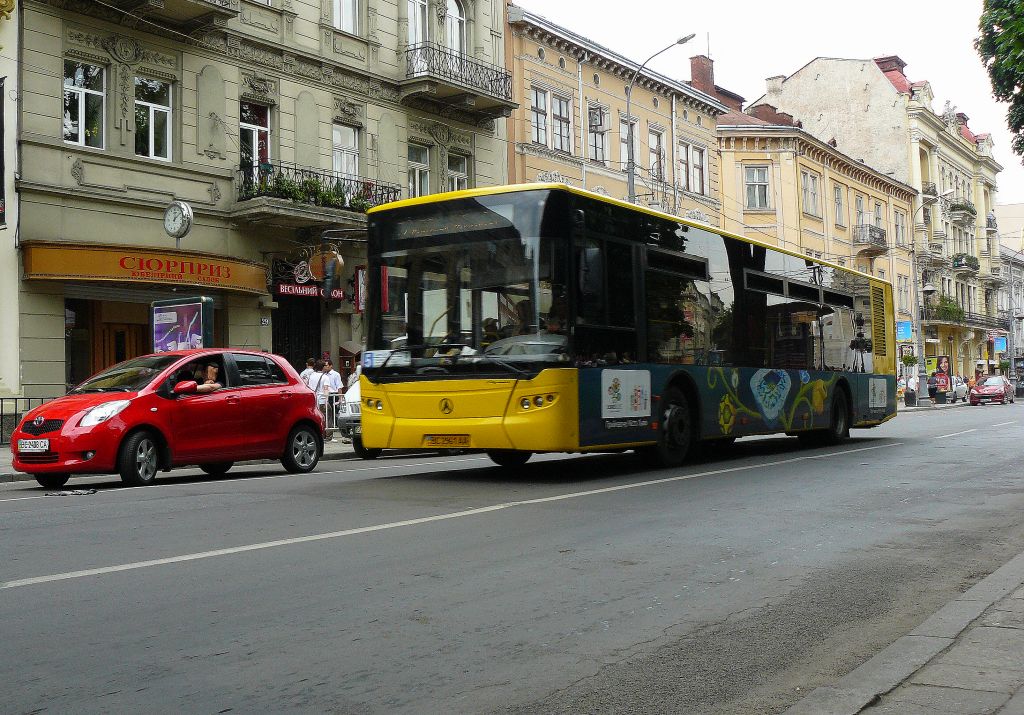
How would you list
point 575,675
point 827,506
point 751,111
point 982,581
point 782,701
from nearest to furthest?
point 782,701 → point 575,675 → point 982,581 → point 827,506 → point 751,111

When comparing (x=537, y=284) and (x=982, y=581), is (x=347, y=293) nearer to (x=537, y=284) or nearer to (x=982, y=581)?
(x=537, y=284)

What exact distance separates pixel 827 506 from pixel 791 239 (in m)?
47.6

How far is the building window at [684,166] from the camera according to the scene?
142ft

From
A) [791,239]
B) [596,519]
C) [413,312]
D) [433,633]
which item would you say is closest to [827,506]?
[596,519]

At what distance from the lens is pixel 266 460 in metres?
17.4

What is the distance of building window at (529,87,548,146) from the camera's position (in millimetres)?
35375

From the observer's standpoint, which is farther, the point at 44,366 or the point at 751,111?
the point at 751,111

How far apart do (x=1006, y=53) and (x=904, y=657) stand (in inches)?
507

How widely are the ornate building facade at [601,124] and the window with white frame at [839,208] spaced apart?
17.9 meters

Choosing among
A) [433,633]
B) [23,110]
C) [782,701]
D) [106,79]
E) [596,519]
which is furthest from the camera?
[106,79]

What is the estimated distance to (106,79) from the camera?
23125 mm

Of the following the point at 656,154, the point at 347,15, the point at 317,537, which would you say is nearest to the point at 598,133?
the point at 656,154

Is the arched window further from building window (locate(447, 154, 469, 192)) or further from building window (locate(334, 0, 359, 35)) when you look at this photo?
building window (locate(334, 0, 359, 35))

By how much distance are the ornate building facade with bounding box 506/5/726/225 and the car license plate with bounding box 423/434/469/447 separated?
21.9 m
